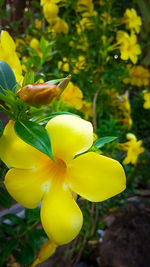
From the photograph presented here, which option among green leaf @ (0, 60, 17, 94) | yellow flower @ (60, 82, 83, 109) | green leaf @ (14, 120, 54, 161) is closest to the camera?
green leaf @ (14, 120, 54, 161)

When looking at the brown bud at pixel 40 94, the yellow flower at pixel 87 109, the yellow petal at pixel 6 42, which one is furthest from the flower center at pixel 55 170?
the yellow flower at pixel 87 109

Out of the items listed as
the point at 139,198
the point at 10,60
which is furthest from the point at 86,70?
the point at 139,198

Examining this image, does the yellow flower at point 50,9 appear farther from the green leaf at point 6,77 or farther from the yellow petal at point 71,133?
the yellow petal at point 71,133

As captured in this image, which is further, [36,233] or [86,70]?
[86,70]

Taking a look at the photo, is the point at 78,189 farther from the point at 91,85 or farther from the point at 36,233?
the point at 91,85

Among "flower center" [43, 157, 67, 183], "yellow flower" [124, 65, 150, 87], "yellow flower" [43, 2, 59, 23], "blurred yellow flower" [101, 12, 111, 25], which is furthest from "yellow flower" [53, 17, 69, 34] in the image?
"flower center" [43, 157, 67, 183]

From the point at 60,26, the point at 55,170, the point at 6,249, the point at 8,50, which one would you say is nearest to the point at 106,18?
the point at 60,26

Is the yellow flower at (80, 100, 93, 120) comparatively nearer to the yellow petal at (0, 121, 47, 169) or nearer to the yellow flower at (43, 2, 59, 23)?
the yellow flower at (43, 2, 59, 23)
